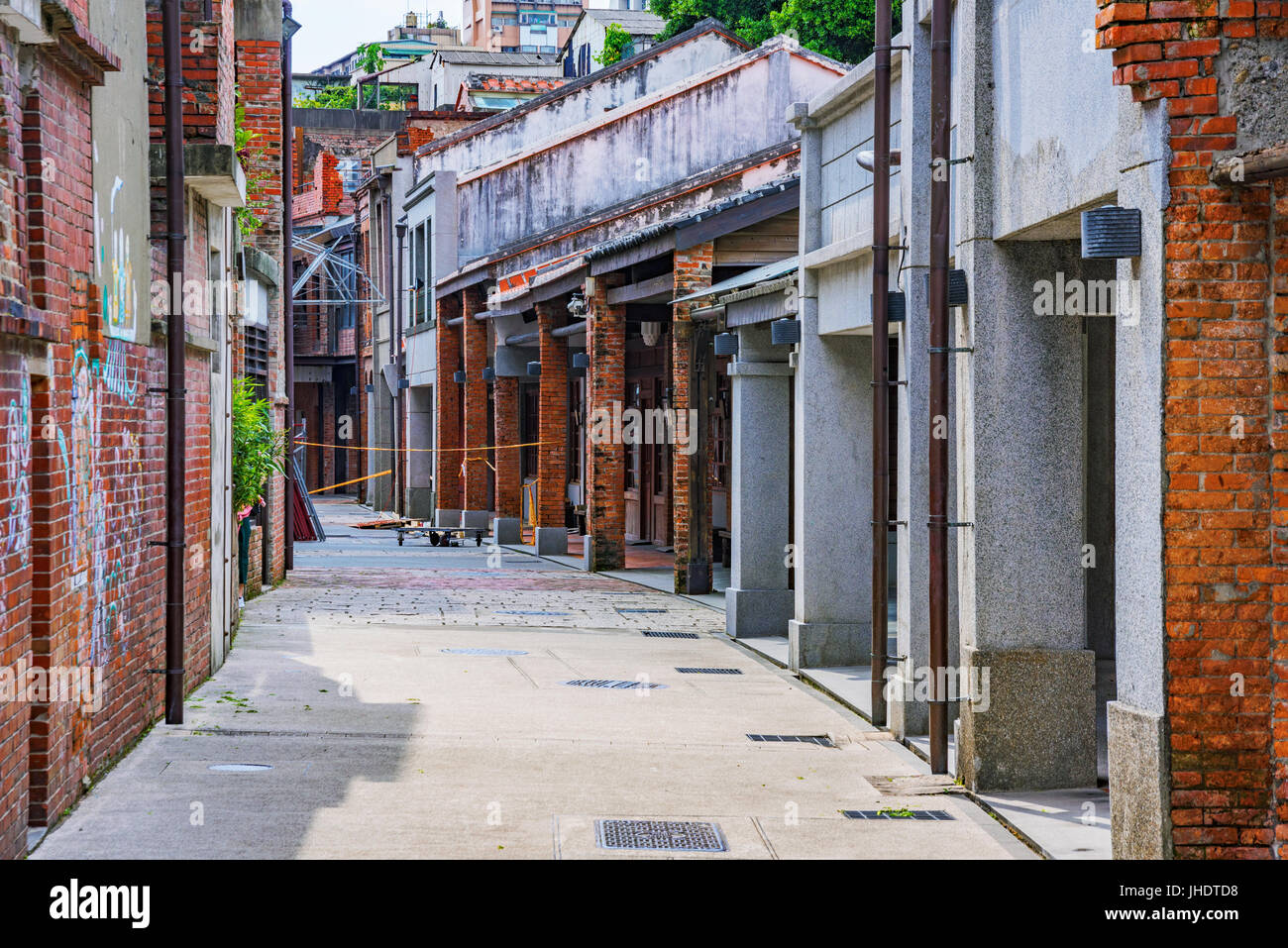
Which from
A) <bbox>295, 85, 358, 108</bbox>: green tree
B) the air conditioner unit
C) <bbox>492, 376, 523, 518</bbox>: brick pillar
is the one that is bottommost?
<bbox>492, 376, 523, 518</bbox>: brick pillar

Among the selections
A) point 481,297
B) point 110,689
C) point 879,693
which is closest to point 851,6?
point 481,297

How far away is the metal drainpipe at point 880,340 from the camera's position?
10.0 metres

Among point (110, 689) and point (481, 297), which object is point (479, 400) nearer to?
point (481, 297)

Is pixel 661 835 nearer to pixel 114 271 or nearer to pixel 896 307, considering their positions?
pixel 114 271

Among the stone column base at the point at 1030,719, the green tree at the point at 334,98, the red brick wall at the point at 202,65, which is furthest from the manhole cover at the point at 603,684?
the green tree at the point at 334,98

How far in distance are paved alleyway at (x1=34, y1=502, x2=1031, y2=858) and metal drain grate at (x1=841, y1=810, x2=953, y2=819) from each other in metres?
0.07

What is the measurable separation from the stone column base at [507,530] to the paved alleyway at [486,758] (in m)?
11.3

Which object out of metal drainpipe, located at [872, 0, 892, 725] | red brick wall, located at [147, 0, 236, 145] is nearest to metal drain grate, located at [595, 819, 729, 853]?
metal drainpipe, located at [872, 0, 892, 725]

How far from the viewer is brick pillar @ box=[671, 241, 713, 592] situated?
711 inches

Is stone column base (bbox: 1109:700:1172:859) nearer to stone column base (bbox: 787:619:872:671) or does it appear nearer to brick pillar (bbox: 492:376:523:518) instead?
stone column base (bbox: 787:619:872:671)

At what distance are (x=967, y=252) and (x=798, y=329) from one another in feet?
13.5

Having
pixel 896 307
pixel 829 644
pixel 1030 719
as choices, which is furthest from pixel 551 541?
pixel 1030 719

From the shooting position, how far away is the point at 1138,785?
637cm

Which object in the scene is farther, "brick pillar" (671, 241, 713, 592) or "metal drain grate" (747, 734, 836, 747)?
"brick pillar" (671, 241, 713, 592)
